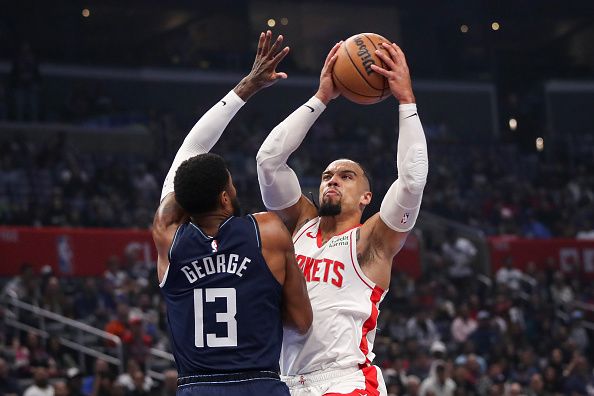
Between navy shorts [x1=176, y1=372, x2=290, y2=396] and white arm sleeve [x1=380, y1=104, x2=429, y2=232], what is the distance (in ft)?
4.47

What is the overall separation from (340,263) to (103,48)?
2628 centimetres

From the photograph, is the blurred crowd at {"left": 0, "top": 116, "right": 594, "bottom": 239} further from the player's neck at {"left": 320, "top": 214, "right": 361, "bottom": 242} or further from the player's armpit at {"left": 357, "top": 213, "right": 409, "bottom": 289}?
the player's armpit at {"left": 357, "top": 213, "right": 409, "bottom": 289}

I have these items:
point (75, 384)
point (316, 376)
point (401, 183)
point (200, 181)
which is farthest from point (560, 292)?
point (200, 181)

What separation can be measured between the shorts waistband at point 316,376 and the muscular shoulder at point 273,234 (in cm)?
105

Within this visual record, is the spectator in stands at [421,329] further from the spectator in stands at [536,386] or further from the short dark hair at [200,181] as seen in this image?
the short dark hair at [200,181]

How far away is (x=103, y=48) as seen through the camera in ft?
102

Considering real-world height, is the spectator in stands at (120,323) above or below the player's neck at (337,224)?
below

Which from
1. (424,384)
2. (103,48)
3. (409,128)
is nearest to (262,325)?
(409,128)

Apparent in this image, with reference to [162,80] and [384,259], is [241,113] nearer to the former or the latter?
[162,80]

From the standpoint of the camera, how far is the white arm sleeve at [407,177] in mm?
5762

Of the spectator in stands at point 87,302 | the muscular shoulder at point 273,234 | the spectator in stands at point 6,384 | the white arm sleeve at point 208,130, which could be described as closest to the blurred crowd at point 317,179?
the spectator in stands at point 87,302

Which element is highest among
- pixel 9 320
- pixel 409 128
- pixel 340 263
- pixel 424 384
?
pixel 409 128

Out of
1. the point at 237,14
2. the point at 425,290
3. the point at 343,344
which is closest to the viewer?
the point at 343,344

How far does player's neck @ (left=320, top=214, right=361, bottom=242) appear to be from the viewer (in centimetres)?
611
